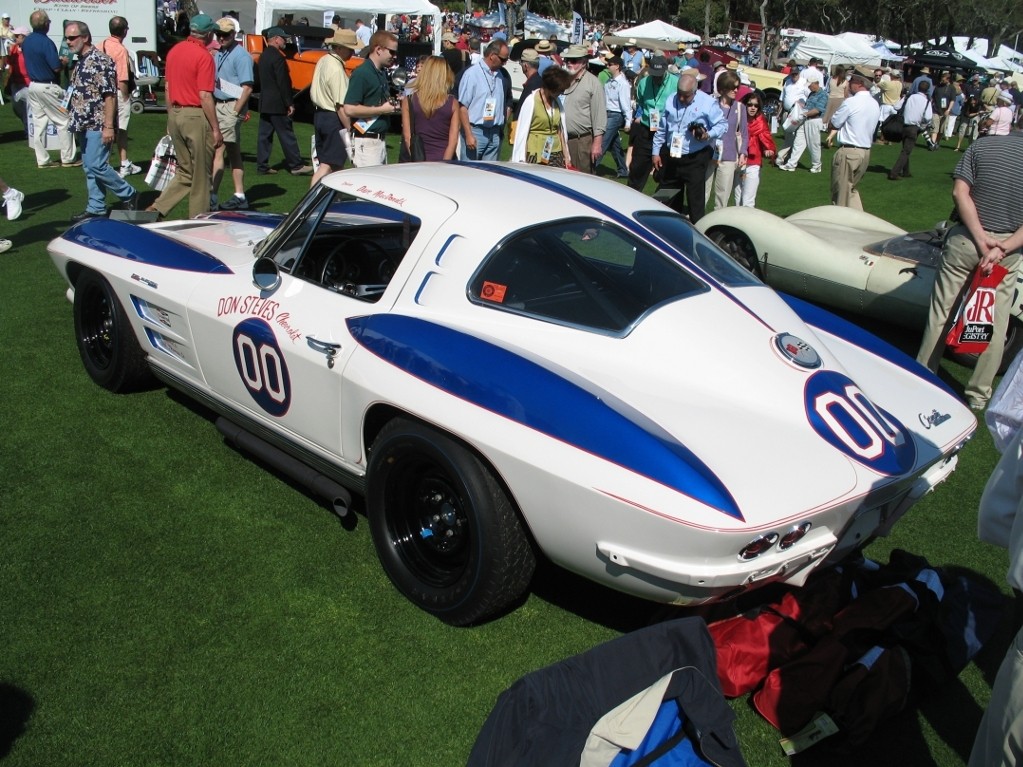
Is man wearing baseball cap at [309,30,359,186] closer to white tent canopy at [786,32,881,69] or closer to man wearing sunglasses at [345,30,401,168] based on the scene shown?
man wearing sunglasses at [345,30,401,168]

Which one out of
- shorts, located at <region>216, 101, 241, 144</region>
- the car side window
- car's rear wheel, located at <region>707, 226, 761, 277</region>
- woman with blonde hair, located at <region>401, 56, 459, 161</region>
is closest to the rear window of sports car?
the car side window

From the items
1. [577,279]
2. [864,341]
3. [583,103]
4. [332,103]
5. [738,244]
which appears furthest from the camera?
[583,103]

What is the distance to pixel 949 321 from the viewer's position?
5809 millimetres

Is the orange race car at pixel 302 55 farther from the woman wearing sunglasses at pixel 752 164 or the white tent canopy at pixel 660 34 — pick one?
the white tent canopy at pixel 660 34

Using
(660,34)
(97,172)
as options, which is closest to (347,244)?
(97,172)

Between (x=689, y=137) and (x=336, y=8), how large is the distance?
12.2 metres

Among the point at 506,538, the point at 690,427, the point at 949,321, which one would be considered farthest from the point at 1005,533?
the point at 949,321

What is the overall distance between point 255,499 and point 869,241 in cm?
569

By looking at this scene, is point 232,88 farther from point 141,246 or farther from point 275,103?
point 141,246

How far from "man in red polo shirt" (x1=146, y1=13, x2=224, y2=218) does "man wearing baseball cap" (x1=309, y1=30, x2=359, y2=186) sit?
1.18 metres

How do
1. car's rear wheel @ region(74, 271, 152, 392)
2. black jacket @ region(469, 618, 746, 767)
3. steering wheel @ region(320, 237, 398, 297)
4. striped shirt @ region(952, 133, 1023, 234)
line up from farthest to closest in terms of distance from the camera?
striped shirt @ region(952, 133, 1023, 234) → car's rear wheel @ region(74, 271, 152, 392) → steering wheel @ region(320, 237, 398, 297) → black jacket @ region(469, 618, 746, 767)

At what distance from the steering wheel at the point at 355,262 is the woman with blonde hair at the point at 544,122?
4217 mm

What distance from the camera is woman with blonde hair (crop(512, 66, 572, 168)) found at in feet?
28.0

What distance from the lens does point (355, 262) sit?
4582mm
